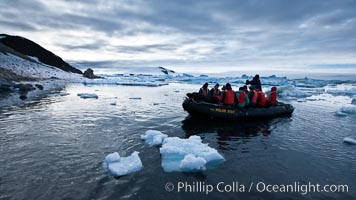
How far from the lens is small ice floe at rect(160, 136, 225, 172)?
5.62m

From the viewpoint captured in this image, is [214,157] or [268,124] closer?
[214,157]

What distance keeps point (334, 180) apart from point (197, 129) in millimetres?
5078

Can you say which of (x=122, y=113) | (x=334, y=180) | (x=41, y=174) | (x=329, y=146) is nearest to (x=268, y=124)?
(x=329, y=146)

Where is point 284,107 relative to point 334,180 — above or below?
above

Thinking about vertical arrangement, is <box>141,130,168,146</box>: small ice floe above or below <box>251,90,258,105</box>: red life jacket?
below

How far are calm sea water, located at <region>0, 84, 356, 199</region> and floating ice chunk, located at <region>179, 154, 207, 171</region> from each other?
0.51 ft

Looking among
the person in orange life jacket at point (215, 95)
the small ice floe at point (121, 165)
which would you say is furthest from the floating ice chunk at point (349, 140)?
the small ice floe at point (121, 165)

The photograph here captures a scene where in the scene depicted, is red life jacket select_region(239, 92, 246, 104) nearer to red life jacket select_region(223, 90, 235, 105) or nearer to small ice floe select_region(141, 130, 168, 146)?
red life jacket select_region(223, 90, 235, 105)

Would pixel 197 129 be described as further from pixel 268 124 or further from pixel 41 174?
pixel 41 174

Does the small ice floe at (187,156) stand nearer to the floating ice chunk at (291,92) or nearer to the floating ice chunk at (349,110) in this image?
the floating ice chunk at (349,110)

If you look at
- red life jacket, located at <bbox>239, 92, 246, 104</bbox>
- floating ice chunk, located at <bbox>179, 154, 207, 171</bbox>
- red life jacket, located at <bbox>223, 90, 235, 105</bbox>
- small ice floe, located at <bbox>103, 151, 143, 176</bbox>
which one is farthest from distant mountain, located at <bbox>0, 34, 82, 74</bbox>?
floating ice chunk, located at <bbox>179, 154, 207, 171</bbox>

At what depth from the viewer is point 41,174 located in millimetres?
5203

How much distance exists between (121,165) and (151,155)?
1107mm

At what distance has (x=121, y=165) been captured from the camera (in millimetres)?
5555
